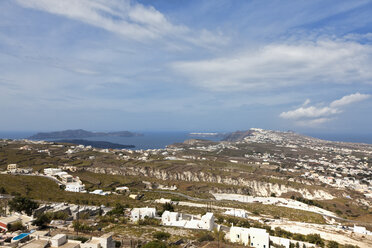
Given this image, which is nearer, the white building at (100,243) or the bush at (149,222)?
the white building at (100,243)

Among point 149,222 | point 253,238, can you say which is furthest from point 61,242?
point 253,238

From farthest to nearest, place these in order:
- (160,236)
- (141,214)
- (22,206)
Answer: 1. (141,214)
2. (22,206)
3. (160,236)

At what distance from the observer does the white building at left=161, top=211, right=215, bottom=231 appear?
23.7 metres

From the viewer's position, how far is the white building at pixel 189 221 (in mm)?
23703

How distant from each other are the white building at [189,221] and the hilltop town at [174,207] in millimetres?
107

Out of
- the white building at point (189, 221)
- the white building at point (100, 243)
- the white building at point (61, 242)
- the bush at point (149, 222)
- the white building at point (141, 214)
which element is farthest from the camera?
the white building at point (141, 214)

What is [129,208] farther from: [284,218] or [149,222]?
[284,218]

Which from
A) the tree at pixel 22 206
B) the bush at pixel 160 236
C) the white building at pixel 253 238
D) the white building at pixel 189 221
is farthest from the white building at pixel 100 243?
the tree at pixel 22 206

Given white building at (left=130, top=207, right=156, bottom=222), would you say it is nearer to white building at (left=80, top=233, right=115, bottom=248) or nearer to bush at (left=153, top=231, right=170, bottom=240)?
bush at (left=153, top=231, right=170, bottom=240)

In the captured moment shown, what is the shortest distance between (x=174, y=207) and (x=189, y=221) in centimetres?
1045

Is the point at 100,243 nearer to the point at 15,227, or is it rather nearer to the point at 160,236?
the point at 160,236

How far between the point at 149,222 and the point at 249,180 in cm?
4752

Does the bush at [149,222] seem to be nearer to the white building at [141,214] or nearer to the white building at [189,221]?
the white building at [189,221]

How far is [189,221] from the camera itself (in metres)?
25.4
